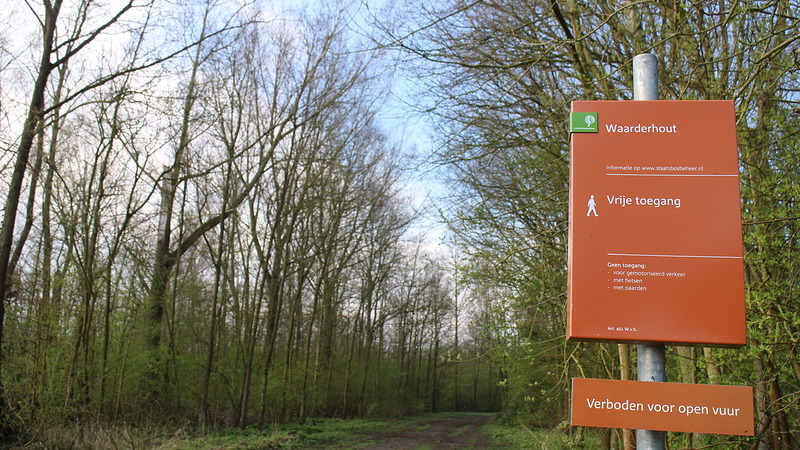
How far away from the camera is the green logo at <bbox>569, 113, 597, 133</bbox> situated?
2.95 m

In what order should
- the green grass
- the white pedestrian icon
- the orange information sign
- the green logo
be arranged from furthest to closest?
the green grass → the green logo → the white pedestrian icon → the orange information sign


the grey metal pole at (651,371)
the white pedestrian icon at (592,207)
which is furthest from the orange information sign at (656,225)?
the grey metal pole at (651,371)

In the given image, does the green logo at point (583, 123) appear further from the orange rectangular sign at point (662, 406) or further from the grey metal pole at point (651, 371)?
the orange rectangular sign at point (662, 406)

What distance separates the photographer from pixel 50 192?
11984mm

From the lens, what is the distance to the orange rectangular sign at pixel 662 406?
8.30 feet

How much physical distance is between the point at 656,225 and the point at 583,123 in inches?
25.1

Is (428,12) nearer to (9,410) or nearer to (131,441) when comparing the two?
(131,441)

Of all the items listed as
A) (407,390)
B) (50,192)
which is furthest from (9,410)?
(407,390)

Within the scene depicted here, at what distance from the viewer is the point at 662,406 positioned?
2.58m

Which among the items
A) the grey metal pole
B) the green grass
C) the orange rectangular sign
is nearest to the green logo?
the grey metal pole

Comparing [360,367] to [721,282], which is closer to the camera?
[721,282]

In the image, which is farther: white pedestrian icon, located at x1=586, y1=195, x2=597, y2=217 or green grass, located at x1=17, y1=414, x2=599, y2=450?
green grass, located at x1=17, y1=414, x2=599, y2=450

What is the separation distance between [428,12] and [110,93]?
27.2 ft

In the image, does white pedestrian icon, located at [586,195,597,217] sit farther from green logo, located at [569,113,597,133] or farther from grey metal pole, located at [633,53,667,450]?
grey metal pole, located at [633,53,667,450]
